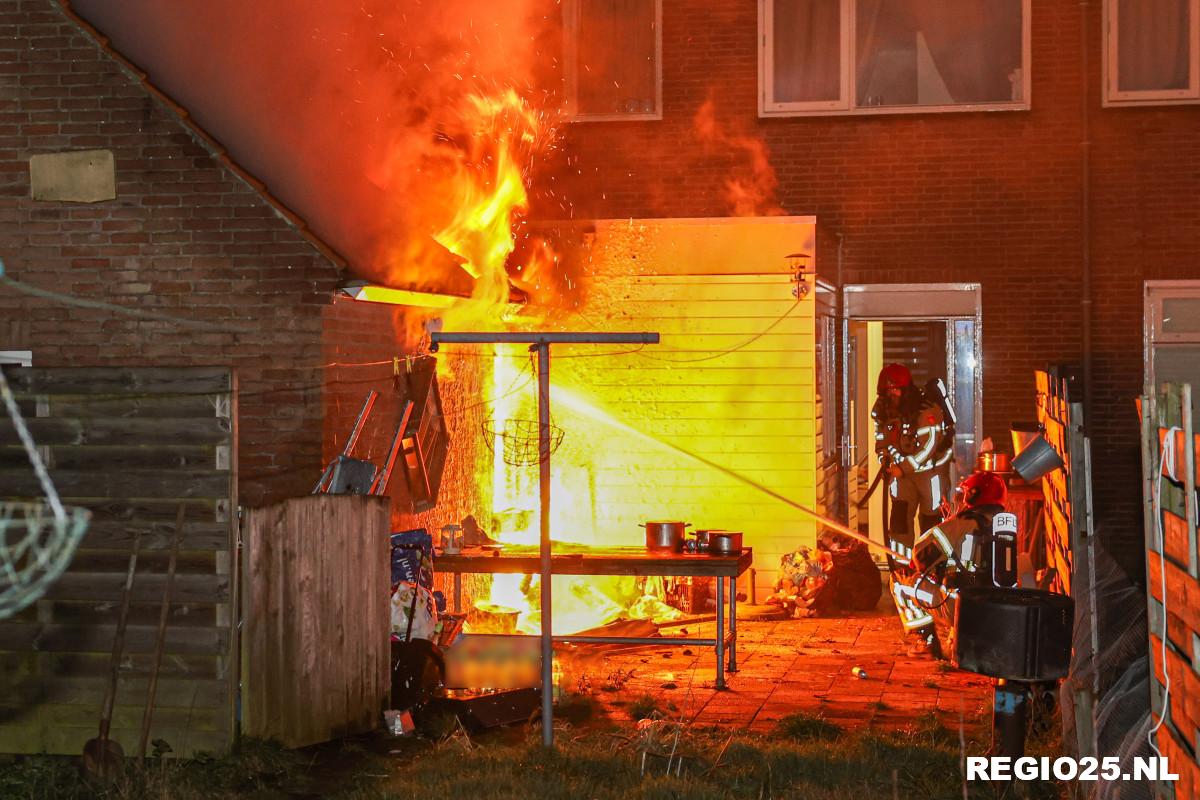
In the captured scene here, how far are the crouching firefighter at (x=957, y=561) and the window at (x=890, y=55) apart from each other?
5891mm

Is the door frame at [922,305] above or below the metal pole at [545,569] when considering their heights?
above

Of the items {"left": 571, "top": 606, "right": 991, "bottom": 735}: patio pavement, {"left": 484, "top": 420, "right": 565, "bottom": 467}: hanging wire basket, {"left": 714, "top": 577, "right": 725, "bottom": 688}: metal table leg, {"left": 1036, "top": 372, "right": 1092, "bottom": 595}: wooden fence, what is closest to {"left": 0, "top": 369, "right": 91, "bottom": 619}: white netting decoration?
{"left": 571, "top": 606, "right": 991, "bottom": 735}: patio pavement

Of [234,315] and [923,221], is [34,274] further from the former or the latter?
[923,221]

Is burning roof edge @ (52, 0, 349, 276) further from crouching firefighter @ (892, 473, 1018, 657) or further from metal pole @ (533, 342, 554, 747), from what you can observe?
crouching firefighter @ (892, 473, 1018, 657)

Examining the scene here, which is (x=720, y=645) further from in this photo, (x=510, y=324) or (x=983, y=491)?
(x=510, y=324)

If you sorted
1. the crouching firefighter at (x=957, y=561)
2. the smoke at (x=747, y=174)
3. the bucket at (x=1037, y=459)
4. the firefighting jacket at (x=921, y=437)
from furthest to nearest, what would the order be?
the smoke at (x=747, y=174) < the firefighting jacket at (x=921, y=437) < the bucket at (x=1037, y=459) < the crouching firefighter at (x=957, y=561)

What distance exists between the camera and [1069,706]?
6.73 meters

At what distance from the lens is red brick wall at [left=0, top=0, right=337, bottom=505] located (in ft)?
31.0

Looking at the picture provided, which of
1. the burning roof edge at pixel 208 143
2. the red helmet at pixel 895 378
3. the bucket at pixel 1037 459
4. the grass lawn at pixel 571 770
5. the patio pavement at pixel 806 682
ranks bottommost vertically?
the patio pavement at pixel 806 682

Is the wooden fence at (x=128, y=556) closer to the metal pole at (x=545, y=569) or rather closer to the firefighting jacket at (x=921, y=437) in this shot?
the metal pole at (x=545, y=569)

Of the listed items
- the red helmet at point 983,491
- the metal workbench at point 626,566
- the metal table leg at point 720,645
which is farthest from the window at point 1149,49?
the metal table leg at point 720,645

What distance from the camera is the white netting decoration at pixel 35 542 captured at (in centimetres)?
745

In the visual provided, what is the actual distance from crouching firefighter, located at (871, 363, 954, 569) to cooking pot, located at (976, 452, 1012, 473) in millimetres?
961

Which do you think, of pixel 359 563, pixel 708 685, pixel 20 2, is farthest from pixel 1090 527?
pixel 20 2
